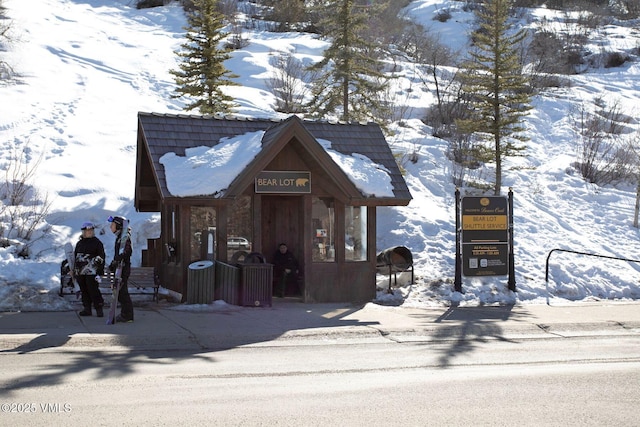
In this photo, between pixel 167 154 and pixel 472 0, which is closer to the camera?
pixel 167 154

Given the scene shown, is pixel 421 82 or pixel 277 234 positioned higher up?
pixel 421 82

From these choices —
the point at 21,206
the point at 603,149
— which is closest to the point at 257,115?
the point at 21,206

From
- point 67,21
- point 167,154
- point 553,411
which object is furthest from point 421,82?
point 553,411

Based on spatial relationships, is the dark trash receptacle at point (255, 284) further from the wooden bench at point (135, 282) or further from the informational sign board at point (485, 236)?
the informational sign board at point (485, 236)

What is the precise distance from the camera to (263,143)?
16.5 meters

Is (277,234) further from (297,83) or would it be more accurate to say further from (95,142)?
(297,83)

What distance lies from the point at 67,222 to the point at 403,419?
55.6ft

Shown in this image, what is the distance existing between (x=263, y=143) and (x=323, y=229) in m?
2.38

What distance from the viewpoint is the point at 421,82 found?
4466 centimetres

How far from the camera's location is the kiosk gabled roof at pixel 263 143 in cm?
1599

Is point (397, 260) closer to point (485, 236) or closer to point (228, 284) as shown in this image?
point (485, 236)

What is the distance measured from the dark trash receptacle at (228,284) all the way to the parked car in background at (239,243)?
120cm

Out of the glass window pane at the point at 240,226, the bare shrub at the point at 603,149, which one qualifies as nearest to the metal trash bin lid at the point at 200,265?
the glass window pane at the point at 240,226

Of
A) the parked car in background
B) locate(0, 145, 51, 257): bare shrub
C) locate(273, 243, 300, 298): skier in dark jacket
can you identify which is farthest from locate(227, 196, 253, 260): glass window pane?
locate(0, 145, 51, 257): bare shrub
